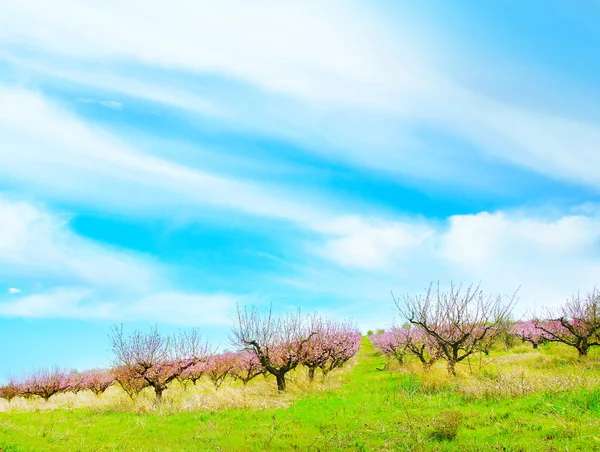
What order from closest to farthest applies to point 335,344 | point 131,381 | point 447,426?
point 447,426, point 131,381, point 335,344

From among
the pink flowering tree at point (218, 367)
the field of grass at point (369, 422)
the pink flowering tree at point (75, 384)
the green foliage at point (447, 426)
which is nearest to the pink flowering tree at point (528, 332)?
the field of grass at point (369, 422)

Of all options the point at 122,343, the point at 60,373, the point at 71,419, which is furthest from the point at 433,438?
the point at 60,373

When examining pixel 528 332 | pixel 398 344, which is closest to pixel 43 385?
pixel 398 344

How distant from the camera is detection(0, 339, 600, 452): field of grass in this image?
10555 millimetres

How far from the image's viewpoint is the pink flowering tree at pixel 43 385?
40.0 metres

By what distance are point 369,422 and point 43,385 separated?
38.3m

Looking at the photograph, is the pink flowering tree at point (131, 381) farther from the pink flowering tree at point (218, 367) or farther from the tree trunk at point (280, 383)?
the tree trunk at point (280, 383)

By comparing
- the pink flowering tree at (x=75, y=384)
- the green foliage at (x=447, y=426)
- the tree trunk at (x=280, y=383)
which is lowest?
the pink flowering tree at (x=75, y=384)

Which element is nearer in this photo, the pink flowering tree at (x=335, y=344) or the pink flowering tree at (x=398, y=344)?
the pink flowering tree at (x=335, y=344)

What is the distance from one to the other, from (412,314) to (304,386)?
767 centimetres

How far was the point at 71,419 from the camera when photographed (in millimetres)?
21688

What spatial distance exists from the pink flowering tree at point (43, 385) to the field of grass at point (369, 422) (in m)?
21.7

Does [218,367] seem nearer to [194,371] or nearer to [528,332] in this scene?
[194,371]

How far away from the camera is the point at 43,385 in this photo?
40375 millimetres
